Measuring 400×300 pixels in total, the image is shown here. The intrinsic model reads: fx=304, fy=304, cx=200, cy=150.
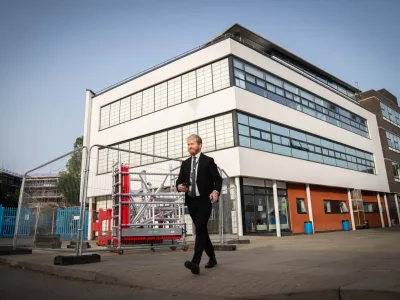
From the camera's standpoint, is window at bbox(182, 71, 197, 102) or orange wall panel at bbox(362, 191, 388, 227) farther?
orange wall panel at bbox(362, 191, 388, 227)

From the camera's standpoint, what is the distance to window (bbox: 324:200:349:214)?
23.4 meters

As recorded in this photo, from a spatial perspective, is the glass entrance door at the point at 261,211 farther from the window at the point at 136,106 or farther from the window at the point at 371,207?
the window at the point at 371,207

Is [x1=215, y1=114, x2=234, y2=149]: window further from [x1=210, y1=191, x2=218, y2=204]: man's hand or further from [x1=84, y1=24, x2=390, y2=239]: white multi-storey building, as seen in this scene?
[x1=210, y1=191, x2=218, y2=204]: man's hand

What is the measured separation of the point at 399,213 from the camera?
106 feet

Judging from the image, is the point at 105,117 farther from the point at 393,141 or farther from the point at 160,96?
the point at 393,141

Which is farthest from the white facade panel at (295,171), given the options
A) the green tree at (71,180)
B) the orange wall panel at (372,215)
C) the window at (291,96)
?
the green tree at (71,180)

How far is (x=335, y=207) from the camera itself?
24.3 metres

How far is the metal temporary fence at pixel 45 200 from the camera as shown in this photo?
7348mm

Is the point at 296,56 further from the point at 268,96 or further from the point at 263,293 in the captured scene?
the point at 263,293

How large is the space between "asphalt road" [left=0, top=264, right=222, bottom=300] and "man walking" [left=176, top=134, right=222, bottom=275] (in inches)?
41.0

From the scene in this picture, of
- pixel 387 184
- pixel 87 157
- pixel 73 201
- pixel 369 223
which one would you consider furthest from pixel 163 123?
pixel 387 184

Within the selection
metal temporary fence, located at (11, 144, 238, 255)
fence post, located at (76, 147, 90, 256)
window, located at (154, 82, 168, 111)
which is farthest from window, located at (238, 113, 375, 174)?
fence post, located at (76, 147, 90, 256)

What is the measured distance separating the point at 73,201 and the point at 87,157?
2.28 meters

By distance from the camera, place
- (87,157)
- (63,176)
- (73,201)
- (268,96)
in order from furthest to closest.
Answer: (268,96) → (73,201) → (63,176) → (87,157)
